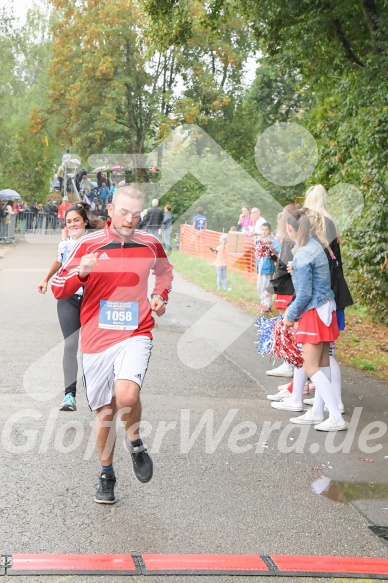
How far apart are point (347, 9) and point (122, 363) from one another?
373 inches

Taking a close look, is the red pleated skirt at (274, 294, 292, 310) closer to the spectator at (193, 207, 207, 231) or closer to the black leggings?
the black leggings

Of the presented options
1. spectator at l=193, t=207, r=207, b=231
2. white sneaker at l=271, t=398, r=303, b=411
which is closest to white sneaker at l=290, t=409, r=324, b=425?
white sneaker at l=271, t=398, r=303, b=411

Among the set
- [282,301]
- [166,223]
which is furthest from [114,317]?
[166,223]

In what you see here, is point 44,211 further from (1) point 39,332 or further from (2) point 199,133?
(1) point 39,332

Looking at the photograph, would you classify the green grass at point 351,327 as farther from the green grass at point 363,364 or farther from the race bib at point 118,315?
the race bib at point 118,315

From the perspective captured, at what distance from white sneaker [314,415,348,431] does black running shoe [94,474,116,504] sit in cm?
245

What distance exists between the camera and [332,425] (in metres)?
7.58

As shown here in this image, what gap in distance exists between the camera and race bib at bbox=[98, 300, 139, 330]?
557 centimetres

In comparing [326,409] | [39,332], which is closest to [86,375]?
[326,409]

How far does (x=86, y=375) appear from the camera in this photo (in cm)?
568

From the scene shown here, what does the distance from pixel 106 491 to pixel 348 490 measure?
61.8 inches

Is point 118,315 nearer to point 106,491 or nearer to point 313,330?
point 106,491

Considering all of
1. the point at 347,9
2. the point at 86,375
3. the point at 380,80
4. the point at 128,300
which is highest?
the point at 347,9

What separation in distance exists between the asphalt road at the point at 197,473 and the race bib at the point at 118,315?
104cm
